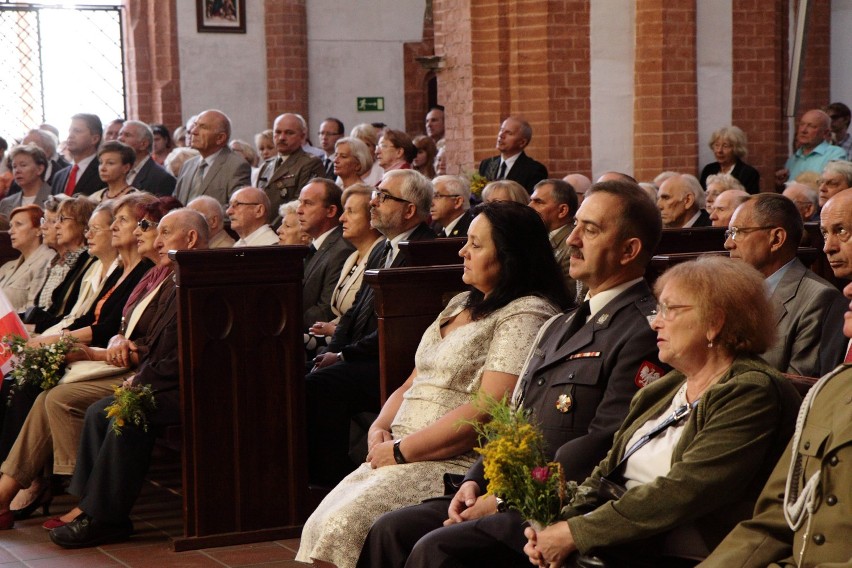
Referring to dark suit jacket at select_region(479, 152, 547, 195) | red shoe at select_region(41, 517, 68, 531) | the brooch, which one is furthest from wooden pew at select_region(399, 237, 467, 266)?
dark suit jacket at select_region(479, 152, 547, 195)

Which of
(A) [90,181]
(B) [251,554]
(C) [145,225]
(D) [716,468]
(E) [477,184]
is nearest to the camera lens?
(D) [716,468]

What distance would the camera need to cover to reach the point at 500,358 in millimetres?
4359

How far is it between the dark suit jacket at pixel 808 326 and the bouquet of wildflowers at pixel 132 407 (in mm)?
2661

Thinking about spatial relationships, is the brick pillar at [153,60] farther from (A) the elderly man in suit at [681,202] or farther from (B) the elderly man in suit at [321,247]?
(A) the elderly man in suit at [681,202]

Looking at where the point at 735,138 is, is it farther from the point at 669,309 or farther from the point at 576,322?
the point at 669,309

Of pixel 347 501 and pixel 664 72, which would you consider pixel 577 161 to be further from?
pixel 347 501

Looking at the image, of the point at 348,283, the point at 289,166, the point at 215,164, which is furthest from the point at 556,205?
the point at 215,164

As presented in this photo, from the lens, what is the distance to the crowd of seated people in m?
3.29

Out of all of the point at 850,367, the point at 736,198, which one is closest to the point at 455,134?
the point at 736,198

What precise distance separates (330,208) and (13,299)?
7.54 ft

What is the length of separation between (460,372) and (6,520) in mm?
2883

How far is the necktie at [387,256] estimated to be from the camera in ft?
21.9

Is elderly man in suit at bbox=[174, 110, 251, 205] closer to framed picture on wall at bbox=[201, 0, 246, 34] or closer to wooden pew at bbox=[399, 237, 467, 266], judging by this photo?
wooden pew at bbox=[399, 237, 467, 266]

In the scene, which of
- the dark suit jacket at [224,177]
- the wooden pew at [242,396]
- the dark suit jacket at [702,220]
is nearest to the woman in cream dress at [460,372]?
the wooden pew at [242,396]
